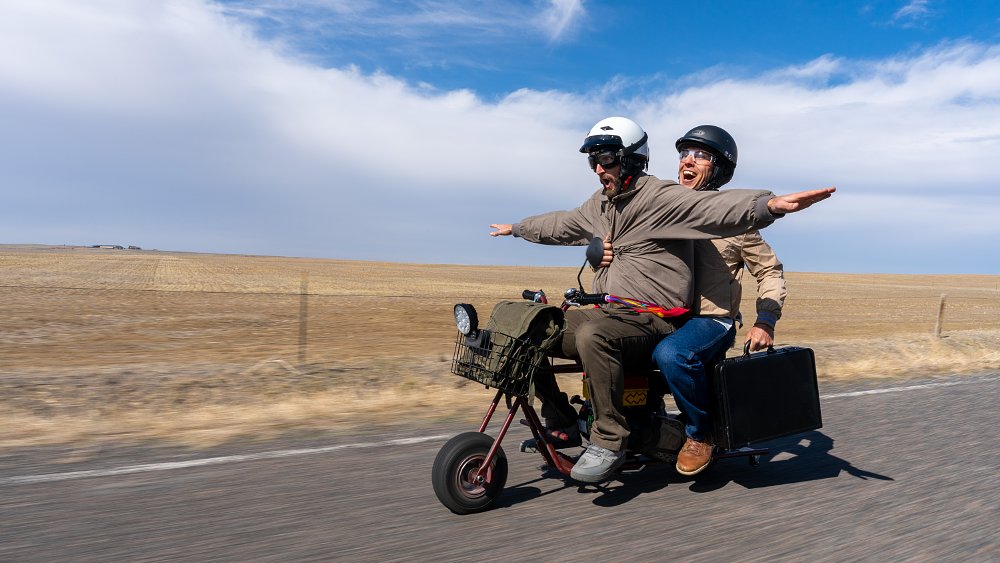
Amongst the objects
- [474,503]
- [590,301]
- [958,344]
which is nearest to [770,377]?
[590,301]

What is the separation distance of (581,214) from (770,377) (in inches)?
61.5

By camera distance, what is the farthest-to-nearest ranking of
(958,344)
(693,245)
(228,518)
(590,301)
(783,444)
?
(958,344)
(783,444)
(693,245)
(590,301)
(228,518)

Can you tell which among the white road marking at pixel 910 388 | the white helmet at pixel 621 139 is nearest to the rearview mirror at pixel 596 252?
the white helmet at pixel 621 139

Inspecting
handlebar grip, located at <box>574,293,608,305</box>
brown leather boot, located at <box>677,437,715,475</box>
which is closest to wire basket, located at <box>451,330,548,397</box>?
handlebar grip, located at <box>574,293,608,305</box>

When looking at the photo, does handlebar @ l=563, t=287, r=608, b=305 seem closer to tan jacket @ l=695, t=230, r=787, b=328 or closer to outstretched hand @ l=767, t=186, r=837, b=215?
tan jacket @ l=695, t=230, r=787, b=328

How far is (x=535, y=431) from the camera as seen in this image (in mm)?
4316

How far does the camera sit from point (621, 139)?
4207 millimetres

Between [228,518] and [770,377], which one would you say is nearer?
[228,518]

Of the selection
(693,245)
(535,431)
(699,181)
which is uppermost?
(699,181)

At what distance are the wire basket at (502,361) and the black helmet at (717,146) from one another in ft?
6.26

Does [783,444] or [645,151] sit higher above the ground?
[645,151]

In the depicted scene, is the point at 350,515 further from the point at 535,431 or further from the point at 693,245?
the point at 693,245

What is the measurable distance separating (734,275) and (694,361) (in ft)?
3.34

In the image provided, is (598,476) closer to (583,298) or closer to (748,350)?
(583,298)
